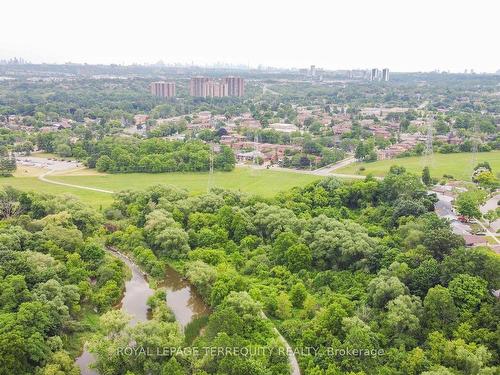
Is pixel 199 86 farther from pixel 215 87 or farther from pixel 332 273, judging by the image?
pixel 332 273

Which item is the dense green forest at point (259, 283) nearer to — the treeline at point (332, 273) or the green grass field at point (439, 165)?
the treeline at point (332, 273)

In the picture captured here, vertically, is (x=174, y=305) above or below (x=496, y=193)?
below

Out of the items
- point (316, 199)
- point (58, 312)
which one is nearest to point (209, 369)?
point (58, 312)

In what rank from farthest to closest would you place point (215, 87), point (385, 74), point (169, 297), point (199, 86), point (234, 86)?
1. point (385, 74)
2. point (234, 86)
3. point (215, 87)
4. point (199, 86)
5. point (169, 297)

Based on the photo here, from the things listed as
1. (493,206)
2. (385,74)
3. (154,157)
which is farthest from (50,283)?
(385,74)

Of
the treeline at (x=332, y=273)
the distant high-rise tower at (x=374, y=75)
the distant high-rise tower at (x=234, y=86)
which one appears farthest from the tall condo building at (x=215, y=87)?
the treeline at (x=332, y=273)

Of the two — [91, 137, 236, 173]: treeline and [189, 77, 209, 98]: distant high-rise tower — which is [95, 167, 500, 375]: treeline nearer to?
[91, 137, 236, 173]: treeline

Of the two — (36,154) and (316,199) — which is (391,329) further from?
(36,154)
